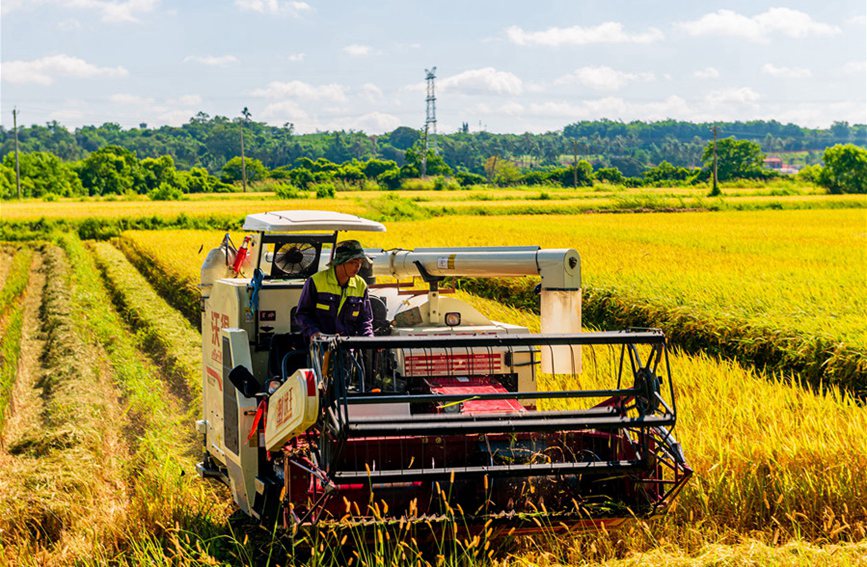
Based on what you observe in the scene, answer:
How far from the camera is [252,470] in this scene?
6051mm

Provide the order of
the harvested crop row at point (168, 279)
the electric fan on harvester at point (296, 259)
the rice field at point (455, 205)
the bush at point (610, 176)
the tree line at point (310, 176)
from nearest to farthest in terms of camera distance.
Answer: the electric fan on harvester at point (296, 259) → the harvested crop row at point (168, 279) → the rice field at point (455, 205) → the tree line at point (310, 176) → the bush at point (610, 176)

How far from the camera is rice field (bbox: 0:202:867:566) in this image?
5.45 metres

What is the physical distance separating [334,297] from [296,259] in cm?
108

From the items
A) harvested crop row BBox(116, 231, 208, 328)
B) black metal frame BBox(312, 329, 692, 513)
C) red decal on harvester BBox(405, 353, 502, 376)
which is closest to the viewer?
black metal frame BBox(312, 329, 692, 513)

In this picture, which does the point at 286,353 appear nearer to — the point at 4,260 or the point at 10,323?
the point at 10,323

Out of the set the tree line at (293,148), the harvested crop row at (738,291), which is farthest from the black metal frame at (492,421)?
the tree line at (293,148)

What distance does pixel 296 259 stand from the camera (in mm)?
7254

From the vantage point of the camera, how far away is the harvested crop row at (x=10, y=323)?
11.6 m

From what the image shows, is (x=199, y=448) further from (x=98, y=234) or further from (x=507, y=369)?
(x=98, y=234)

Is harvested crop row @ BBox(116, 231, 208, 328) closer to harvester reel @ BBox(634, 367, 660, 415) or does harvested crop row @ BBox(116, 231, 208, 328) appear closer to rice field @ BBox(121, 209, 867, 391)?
rice field @ BBox(121, 209, 867, 391)

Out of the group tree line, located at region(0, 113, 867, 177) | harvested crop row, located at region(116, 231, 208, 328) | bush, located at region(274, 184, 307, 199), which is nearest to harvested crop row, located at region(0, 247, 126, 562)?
harvested crop row, located at region(116, 231, 208, 328)

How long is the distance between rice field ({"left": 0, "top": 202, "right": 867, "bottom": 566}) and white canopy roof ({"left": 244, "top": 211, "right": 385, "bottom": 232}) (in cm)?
188

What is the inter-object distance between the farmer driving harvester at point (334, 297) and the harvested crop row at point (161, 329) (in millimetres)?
4616

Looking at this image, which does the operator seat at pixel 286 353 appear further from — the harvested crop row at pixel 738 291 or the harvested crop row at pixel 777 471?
the harvested crop row at pixel 738 291
